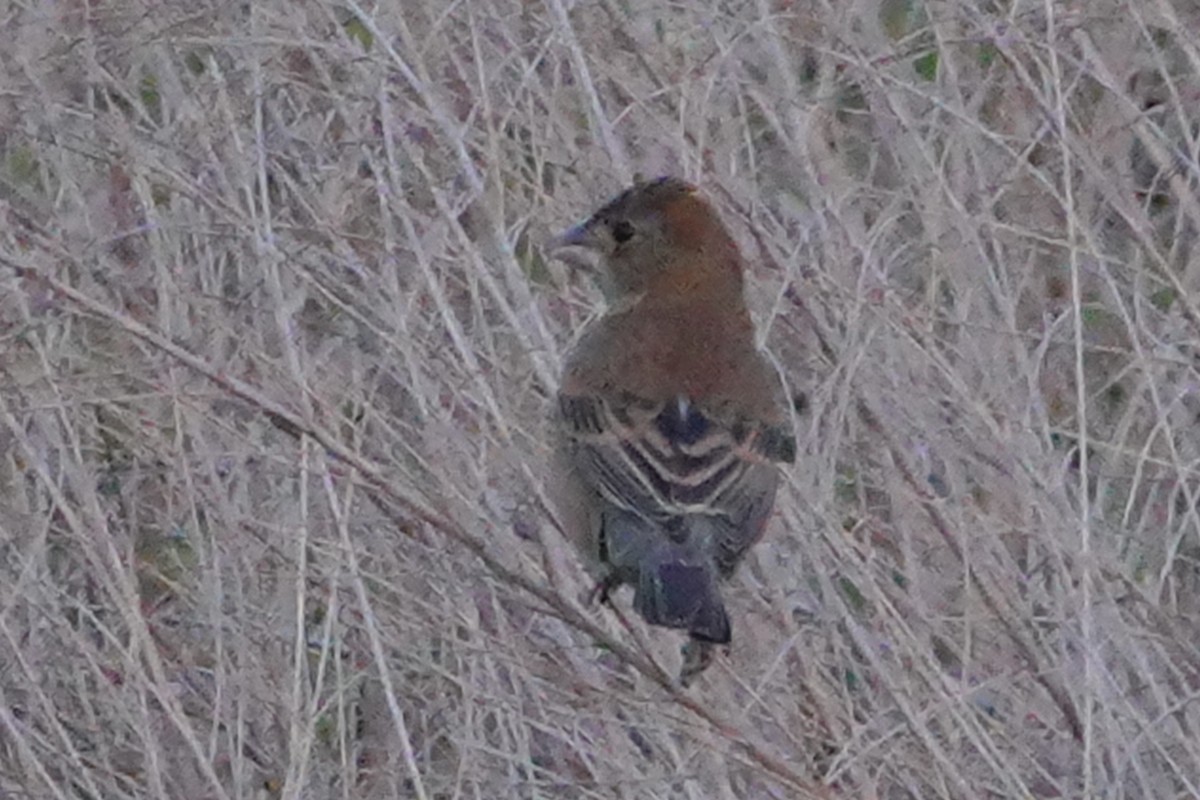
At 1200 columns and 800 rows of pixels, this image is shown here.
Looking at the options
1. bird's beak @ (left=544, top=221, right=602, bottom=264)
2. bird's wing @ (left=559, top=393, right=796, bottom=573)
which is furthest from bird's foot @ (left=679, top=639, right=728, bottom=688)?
bird's beak @ (left=544, top=221, right=602, bottom=264)

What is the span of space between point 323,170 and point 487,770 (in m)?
1.04

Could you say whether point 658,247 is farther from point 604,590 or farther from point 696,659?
point 696,659

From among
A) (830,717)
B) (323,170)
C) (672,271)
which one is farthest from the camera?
(672,271)

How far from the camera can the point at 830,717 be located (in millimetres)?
3789

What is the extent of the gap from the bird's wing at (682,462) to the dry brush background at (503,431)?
0.07 metres

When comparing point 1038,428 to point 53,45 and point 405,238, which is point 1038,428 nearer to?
point 405,238

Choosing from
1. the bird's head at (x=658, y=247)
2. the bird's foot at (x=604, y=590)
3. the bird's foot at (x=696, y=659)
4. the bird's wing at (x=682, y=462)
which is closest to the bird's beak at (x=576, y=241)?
the bird's head at (x=658, y=247)

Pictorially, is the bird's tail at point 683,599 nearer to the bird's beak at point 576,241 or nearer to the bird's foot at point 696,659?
the bird's foot at point 696,659

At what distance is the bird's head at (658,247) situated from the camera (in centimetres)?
452

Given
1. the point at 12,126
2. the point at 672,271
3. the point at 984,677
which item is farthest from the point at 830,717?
the point at 12,126

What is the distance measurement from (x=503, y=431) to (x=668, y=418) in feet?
1.37

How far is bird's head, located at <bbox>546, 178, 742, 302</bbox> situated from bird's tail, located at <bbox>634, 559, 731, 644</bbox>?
2.70 ft

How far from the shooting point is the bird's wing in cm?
405

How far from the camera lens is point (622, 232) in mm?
4609
